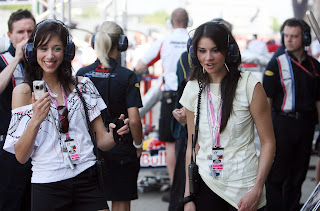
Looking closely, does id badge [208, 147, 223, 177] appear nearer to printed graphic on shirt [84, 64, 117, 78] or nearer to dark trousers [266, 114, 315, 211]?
printed graphic on shirt [84, 64, 117, 78]

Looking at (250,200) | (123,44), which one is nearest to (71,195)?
(250,200)

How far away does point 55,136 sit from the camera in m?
3.39

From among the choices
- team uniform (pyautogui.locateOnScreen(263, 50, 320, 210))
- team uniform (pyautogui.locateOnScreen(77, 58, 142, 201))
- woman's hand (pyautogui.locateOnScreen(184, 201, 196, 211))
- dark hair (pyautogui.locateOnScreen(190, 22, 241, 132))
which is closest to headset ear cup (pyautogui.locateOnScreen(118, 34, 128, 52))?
team uniform (pyautogui.locateOnScreen(77, 58, 142, 201))

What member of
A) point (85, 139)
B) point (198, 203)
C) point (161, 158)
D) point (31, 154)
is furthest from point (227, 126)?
point (161, 158)

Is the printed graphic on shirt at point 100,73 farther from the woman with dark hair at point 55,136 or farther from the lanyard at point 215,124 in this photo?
the lanyard at point 215,124

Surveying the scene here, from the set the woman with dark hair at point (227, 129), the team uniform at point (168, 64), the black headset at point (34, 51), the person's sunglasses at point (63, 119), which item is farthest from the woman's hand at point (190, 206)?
the team uniform at point (168, 64)

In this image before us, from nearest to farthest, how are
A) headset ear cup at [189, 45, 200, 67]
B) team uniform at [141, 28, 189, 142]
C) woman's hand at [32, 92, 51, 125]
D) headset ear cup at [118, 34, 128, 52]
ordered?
woman's hand at [32, 92, 51, 125] → headset ear cup at [189, 45, 200, 67] → headset ear cup at [118, 34, 128, 52] → team uniform at [141, 28, 189, 142]

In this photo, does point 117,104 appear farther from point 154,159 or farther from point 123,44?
point 154,159

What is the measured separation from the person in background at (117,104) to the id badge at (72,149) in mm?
1334

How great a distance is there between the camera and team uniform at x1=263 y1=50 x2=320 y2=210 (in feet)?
19.1

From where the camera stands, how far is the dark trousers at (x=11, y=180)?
438cm

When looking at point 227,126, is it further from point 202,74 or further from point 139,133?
point 139,133

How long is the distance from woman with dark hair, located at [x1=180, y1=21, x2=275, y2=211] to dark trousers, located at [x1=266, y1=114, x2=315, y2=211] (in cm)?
252

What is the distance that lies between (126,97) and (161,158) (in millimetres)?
2974
